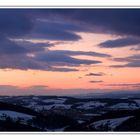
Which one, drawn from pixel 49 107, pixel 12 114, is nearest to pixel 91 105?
pixel 49 107

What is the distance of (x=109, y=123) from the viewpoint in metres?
11.8

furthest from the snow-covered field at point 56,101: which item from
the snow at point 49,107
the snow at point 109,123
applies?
the snow at point 109,123

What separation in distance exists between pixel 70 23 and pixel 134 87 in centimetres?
79

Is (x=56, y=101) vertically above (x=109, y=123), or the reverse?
(x=56, y=101)

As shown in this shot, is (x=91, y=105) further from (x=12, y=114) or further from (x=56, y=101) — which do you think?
(x=12, y=114)

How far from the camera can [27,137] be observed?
11.8 meters

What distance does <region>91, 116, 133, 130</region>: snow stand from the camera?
38.7 ft

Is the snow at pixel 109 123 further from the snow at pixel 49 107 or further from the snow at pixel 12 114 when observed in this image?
the snow at pixel 12 114

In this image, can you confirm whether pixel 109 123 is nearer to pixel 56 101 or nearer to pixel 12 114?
pixel 56 101

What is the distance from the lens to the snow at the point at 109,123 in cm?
1178

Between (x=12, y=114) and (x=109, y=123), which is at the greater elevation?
(x=12, y=114)

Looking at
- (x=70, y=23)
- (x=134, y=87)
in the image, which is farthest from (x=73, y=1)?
(x=134, y=87)

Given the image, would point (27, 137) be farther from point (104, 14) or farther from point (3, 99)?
point (104, 14)

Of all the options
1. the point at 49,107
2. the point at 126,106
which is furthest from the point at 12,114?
the point at 126,106
